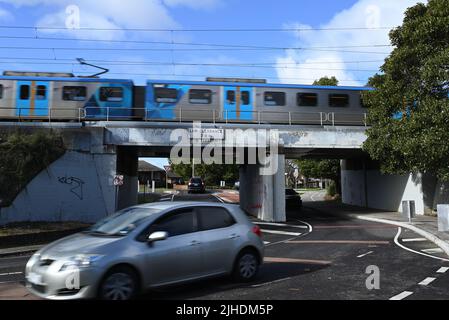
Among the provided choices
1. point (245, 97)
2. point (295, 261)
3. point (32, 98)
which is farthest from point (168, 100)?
point (295, 261)

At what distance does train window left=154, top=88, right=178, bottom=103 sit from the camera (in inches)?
930

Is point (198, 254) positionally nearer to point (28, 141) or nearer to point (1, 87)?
point (28, 141)

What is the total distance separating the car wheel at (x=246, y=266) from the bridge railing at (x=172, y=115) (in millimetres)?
15702

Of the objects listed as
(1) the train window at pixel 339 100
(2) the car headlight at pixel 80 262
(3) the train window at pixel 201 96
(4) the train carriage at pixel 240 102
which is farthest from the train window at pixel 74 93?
(2) the car headlight at pixel 80 262

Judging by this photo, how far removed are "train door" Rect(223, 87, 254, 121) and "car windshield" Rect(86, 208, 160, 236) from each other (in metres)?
16.5

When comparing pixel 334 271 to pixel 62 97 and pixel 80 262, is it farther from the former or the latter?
pixel 62 97

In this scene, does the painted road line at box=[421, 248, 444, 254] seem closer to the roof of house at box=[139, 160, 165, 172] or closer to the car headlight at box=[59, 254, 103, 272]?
the car headlight at box=[59, 254, 103, 272]

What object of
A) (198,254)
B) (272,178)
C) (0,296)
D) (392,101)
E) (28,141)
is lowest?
(0,296)

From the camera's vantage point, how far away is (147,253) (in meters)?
6.78

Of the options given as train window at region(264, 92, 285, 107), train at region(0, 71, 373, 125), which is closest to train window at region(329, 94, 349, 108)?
train at region(0, 71, 373, 125)
